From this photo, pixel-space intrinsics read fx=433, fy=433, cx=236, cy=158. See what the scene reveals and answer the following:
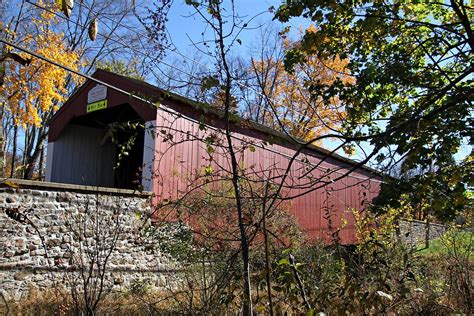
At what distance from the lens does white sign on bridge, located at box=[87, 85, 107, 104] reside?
472 inches

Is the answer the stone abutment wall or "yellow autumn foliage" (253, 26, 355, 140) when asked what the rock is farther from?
"yellow autumn foliage" (253, 26, 355, 140)

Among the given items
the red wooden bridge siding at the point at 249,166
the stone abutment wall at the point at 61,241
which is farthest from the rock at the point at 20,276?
the red wooden bridge siding at the point at 249,166

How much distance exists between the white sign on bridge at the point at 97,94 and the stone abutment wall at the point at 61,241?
3.70m

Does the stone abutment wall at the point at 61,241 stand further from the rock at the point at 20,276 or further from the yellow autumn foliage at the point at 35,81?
the yellow autumn foliage at the point at 35,81

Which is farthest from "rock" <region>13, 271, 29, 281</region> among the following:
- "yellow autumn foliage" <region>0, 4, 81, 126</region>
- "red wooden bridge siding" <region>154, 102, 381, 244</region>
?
"yellow autumn foliage" <region>0, 4, 81, 126</region>

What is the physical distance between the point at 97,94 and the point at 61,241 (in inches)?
197

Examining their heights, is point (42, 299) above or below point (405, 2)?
below

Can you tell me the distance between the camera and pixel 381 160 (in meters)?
2.80

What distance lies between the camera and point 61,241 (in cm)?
853

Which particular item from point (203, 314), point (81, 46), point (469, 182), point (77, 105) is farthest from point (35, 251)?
point (81, 46)

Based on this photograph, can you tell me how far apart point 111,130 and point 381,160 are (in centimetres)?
169

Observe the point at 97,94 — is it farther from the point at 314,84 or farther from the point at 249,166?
the point at 314,84

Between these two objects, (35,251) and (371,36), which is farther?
(35,251)

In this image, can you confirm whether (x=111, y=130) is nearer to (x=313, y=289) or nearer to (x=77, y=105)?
(x=313, y=289)
